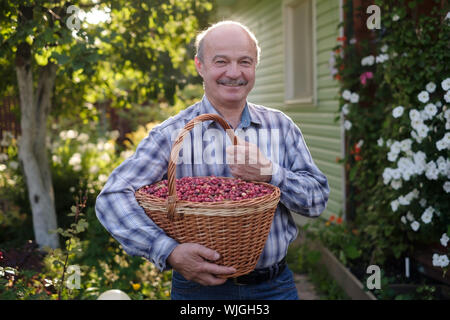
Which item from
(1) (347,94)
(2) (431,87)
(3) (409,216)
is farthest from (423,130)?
(1) (347,94)

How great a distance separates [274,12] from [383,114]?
13.3 ft

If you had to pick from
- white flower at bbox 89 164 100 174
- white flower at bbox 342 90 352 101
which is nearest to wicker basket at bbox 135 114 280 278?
white flower at bbox 342 90 352 101

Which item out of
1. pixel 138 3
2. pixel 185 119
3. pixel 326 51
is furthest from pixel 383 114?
pixel 185 119

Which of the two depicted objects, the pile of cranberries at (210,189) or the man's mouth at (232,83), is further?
the man's mouth at (232,83)

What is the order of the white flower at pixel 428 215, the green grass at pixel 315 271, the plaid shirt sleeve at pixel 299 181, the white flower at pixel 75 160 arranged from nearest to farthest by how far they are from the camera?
the plaid shirt sleeve at pixel 299 181
the white flower at pixel 428 215
the green grass at pixel 315 271
the white flower at pixel 75 160

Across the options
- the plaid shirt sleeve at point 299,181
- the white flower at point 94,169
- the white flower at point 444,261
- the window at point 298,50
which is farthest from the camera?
the window at point 298,50

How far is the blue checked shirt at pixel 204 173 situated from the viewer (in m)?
1.66

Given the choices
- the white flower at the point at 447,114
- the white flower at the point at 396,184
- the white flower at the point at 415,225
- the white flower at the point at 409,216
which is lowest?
the white flower at the point at 415,225

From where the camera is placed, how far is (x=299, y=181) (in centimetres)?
183

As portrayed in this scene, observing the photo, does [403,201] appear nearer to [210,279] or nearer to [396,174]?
[396,174]

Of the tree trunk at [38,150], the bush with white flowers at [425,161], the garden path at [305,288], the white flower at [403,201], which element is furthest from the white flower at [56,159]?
the white flower at [403,201]

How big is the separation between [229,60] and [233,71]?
2.0 inches

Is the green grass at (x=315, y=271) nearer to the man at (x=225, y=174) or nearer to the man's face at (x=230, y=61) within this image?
the man at (x=225, y=174)

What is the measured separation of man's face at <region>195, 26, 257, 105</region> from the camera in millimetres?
1830
